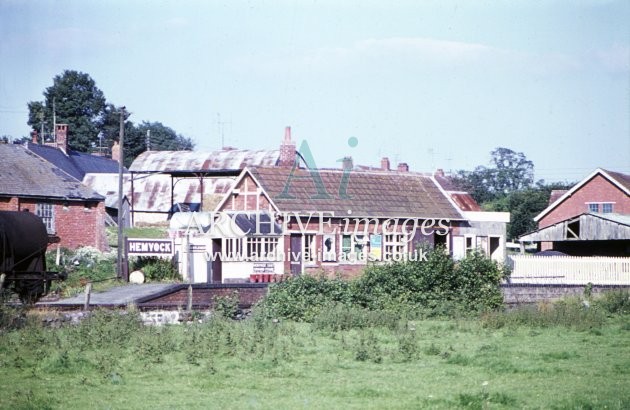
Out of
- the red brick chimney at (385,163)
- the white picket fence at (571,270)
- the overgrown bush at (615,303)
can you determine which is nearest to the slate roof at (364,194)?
the white picket fence at (571,270)

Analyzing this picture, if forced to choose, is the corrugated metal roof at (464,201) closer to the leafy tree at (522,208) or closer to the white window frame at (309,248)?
the white window frame at (309,248)

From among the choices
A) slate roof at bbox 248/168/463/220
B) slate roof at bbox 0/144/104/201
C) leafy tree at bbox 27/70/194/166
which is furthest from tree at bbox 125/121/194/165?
slate roof at bbox 248/168/463/220

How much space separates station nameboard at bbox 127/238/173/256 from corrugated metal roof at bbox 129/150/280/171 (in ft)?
103

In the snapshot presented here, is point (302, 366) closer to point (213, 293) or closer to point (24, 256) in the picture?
point (213, 293)

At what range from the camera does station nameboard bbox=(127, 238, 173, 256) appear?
3528cm

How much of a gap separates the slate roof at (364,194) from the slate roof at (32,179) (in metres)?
11.3

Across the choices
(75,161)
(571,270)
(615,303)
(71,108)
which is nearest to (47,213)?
(571,270)

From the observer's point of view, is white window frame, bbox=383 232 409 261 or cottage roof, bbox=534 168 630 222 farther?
cottage roof, bbox=534 168 630 222

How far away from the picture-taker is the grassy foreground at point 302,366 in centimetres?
1326

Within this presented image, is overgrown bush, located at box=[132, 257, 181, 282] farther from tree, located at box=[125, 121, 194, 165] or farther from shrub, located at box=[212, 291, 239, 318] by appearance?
tree, located at box=[125, 121, 194, 165]

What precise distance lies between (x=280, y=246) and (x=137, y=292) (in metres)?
8.72

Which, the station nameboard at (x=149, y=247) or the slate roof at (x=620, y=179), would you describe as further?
the slate roof at (x=620, y=179)

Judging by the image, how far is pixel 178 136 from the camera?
120375 millimetres

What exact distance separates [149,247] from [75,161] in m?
37.5
